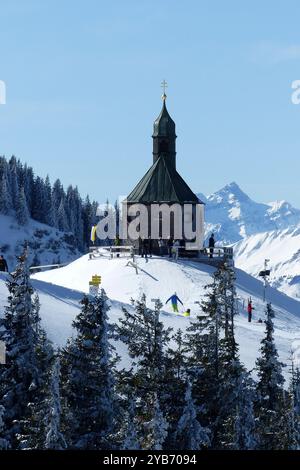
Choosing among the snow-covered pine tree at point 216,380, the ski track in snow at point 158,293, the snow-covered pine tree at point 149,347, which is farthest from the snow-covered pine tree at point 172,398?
the ski track in snow at point 158,293

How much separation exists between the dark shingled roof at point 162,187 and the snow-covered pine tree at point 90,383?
146 feet

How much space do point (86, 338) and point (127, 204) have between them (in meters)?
46.3

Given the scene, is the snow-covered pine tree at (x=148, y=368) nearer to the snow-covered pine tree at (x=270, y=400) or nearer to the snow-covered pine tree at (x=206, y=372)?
the snow-covered pine tree at (x=206, y=372)

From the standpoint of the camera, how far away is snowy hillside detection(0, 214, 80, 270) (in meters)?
169

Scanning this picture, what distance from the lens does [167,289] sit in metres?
67.4

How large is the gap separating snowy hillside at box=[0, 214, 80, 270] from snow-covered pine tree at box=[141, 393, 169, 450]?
444 ft

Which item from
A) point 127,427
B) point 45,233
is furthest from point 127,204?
point 45,233

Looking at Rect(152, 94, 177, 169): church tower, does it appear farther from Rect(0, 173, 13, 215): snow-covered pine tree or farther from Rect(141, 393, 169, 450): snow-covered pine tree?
Rect(0, 173, 13, 215): snow-covered pine tree

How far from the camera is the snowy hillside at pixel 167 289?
179 feet

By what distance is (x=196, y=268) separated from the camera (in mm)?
72688

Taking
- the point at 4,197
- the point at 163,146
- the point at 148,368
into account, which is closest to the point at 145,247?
the point at 163,146

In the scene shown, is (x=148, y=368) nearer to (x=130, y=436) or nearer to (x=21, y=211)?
(x=130, y=436)

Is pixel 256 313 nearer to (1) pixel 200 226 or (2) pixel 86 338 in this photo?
(1) pixel 200 226
